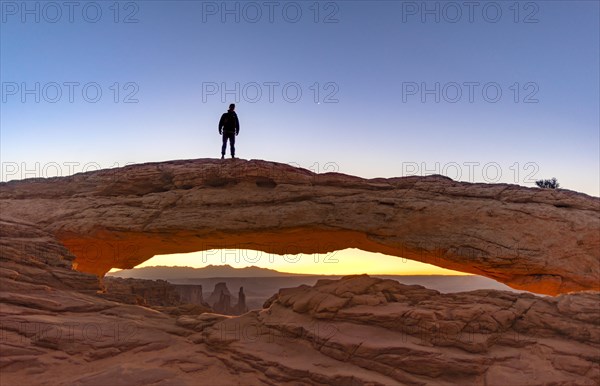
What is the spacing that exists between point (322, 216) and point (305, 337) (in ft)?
16.0

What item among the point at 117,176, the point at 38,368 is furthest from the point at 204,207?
the point at 38,368

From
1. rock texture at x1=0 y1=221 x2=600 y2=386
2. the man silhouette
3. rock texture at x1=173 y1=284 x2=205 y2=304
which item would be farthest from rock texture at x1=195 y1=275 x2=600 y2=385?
rock texture at x1=173 y1=284 x2=205 y2=304

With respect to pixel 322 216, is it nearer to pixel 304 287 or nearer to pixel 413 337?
pixel 304 287

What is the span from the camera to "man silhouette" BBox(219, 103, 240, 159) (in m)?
19.2

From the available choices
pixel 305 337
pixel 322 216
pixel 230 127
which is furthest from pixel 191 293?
pixel 305 337

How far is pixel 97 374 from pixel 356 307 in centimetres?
828

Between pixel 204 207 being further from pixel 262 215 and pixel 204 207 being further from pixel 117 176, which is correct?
pixel 117 176

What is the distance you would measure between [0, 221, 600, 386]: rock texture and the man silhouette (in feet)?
23.9

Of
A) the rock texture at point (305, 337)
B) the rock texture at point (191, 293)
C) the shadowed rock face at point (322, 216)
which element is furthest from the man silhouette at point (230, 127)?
the rock texture at point (191, 293)

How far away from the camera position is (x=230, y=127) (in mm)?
19203

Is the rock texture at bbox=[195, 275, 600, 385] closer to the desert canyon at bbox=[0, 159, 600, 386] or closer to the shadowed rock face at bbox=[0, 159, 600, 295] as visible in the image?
the desert canyon at bbox=[0, 159, 600, 386]

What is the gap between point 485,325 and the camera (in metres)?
13.4

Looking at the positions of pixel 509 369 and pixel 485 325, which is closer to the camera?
pixel 509 369

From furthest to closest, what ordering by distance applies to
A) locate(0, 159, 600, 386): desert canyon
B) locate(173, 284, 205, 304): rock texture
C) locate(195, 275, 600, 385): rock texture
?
1. locate(173, 284, 205, 304): rock texture
2. locate(0, 159, 600, 386): desert canyon
3. locate(195, 275, 600, 385): rock texture
